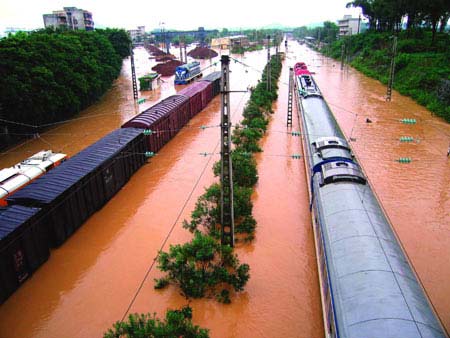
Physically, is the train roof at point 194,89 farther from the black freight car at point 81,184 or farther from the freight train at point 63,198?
the black freight car at point 81,184

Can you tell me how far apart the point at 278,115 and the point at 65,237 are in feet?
75.2

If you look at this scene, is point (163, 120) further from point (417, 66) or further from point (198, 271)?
point (417, 66)

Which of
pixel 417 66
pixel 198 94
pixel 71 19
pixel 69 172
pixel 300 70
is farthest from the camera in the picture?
pixel 71 19

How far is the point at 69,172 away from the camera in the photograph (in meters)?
15.0

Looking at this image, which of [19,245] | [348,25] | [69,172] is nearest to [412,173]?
[69,172]

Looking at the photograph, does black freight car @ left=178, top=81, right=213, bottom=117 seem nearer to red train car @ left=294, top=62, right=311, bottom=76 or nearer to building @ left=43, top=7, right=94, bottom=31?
red train car @ left=294, top=62, right=311, bottom=76

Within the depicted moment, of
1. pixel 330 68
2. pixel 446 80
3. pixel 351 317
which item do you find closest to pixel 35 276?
pixel 351 317

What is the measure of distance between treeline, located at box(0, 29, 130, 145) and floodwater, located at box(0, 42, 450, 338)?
2.18 metres

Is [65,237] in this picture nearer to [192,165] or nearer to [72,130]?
[192,165]

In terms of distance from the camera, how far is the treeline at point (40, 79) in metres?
23.5

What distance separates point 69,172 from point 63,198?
71.5 inches

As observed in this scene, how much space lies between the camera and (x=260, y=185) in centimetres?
1870

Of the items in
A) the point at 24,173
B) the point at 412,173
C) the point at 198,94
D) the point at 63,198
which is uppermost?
the point at 198,94

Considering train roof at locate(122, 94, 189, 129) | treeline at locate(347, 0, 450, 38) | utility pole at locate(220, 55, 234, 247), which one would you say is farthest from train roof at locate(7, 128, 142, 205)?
treeline at locate(347, 0, 450, 38)
